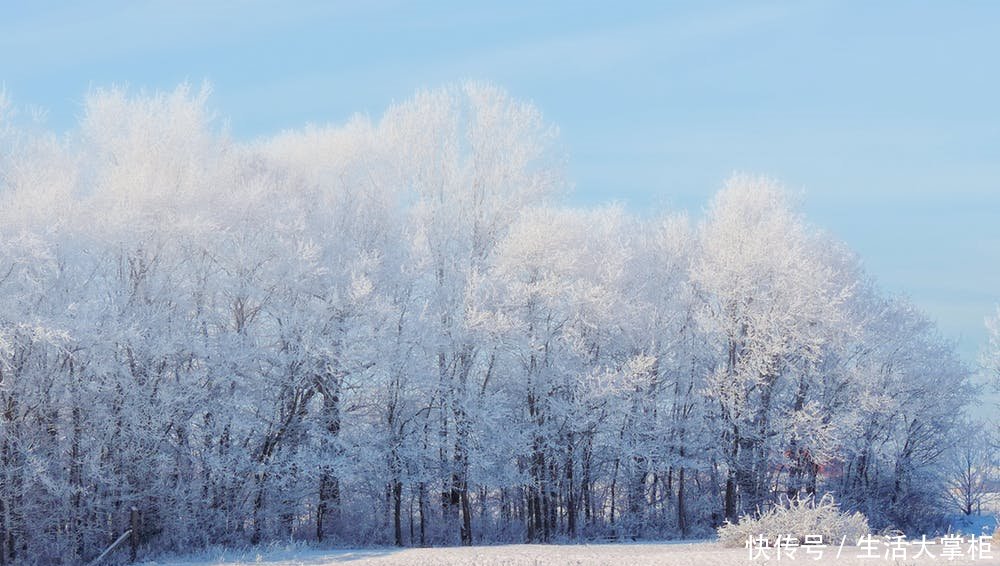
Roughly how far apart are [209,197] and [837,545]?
59.4 ft

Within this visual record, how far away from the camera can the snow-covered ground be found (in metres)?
16.9

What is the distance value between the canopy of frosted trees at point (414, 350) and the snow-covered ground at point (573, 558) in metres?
5.39

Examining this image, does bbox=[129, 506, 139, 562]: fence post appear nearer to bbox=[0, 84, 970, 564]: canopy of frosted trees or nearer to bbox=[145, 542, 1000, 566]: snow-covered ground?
bbox=[0, 84, 970, 564]: canopy of frosted trees

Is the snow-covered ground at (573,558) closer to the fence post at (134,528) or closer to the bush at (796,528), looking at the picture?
the bush at (796,528)

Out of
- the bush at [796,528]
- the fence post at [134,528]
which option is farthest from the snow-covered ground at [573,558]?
the fence post at [134,528]

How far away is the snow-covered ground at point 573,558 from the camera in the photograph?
16.9 meters

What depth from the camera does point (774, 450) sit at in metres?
32.2

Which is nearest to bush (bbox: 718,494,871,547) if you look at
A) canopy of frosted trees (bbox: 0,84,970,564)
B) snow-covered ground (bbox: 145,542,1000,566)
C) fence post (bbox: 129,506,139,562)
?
snow-covered ground (bbox: 145,542,1000,566)

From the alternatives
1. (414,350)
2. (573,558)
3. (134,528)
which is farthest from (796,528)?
(134,528)

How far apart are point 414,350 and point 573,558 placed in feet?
39.4

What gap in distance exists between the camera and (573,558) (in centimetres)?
1791

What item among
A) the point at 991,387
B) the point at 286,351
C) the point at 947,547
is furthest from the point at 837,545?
the point at 991,387

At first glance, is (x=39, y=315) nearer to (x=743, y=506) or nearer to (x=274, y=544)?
(x=274, y=544)

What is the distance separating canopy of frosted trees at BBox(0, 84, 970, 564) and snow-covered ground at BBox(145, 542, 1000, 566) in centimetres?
539
